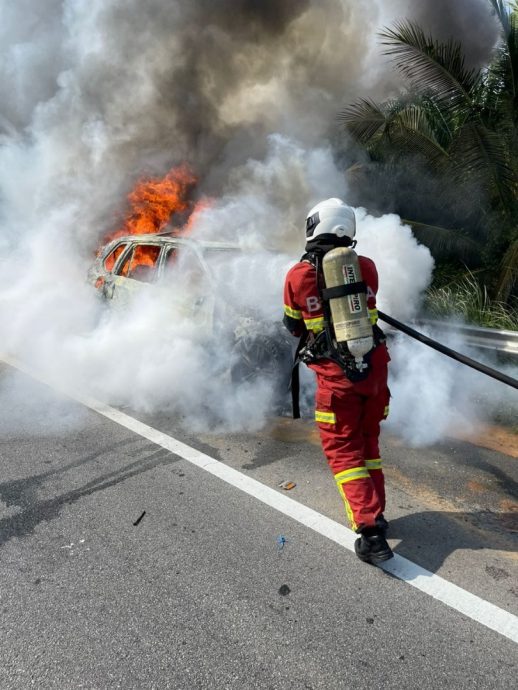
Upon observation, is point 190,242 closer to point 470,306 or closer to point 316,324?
point 316,324

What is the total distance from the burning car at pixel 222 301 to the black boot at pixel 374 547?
2.27 meters

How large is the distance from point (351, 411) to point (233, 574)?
3.40 ft

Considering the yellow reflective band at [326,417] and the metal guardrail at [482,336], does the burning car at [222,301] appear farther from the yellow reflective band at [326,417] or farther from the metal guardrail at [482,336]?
the yellow reflective band at [326,417]

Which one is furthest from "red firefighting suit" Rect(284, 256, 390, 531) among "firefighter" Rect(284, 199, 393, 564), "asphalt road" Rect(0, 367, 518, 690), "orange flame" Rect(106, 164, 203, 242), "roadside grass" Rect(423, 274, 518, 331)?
"orange flame" Rect(106, 164, 203, 242)

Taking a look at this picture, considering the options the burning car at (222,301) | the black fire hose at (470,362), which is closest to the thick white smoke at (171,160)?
the burning car at (222,301)

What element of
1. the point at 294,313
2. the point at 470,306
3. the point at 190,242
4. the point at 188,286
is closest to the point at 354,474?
the point at 294,313

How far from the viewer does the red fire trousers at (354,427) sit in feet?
9.21

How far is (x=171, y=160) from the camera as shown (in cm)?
863

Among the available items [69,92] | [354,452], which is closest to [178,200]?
[69,92]

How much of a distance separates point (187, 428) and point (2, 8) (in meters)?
8.60

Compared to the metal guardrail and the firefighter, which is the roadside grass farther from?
the firefighter

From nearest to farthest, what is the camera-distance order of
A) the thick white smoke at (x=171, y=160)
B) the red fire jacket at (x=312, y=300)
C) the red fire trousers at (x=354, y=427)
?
the red fire trousers at (x=354, y=427)
the red fire jacket at (x=312, y=300)
the thick white smoke at (x=171, y=160)

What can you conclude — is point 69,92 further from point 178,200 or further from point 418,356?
point 418,356

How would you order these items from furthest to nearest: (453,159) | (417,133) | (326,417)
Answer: (417,133) → (453,159) → (326,417)
